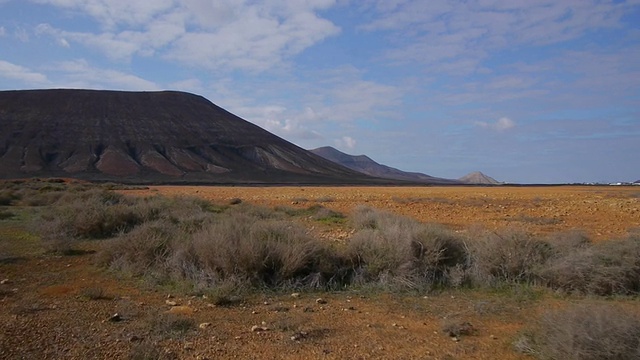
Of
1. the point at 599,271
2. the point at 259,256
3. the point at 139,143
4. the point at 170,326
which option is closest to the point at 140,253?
the point at 259,256

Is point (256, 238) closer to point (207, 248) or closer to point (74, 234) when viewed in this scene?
point (207, 248)

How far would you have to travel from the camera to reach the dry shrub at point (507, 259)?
9.34 metres

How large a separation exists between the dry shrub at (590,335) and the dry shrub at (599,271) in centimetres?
296

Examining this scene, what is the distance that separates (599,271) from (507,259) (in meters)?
1.52

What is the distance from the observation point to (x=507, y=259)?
9492mm

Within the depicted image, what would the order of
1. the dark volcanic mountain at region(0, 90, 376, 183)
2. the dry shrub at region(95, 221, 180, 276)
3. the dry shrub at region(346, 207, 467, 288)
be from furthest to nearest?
the dark volcanic mountain at region(0, 90, 376, 183)
the dry shrub at region(95, 221, 180, 276)
the dry shrub at region(346, 207, 467, 288)

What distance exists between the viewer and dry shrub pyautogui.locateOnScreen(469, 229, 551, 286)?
934cm

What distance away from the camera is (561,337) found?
5441 millimetres

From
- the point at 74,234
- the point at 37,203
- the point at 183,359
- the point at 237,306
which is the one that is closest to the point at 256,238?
the point at 237,306

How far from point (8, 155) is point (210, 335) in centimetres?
9451

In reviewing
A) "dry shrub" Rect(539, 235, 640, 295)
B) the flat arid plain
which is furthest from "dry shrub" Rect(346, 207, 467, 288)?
"dry shrub" Rect(539, 235, 640, 295)

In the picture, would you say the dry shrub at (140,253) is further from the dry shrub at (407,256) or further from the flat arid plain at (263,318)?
the dry shrub at (407,256)

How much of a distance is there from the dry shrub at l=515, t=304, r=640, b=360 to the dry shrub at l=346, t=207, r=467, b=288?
11.0 feet

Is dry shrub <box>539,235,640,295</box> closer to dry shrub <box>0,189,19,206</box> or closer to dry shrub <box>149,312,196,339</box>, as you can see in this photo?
dry shrub <box>149,312,196,339</box>
